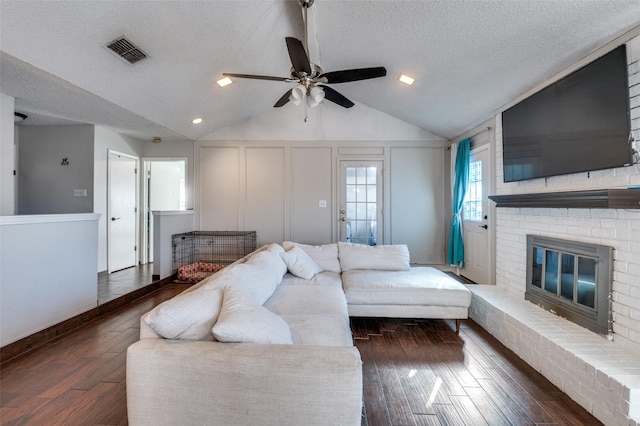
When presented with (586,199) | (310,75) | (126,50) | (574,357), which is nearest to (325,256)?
(310,75)

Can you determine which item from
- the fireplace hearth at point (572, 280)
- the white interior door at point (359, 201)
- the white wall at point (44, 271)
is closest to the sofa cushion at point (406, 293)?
the fireplace hearth at point (572, 280)

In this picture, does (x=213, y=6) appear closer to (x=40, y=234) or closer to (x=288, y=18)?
(x=288, y=18)

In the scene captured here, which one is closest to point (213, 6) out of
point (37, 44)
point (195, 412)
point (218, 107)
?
point (37, 44)

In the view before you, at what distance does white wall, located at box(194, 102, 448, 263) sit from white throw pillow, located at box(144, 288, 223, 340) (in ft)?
12.9

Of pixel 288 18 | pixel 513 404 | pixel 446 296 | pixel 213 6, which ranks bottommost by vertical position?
pixel 513 404

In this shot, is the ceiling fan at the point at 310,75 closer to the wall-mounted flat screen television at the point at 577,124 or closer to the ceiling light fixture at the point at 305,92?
the ceiling light fixture at the point at 305,92

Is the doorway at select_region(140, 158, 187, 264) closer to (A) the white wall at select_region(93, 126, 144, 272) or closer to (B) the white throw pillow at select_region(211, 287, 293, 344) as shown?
(A) the white wall at select_region(93, 126, 144, 272)

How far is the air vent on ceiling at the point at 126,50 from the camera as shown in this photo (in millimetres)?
2545

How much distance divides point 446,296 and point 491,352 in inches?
22.5

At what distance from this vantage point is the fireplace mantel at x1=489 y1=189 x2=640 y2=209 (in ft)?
5.99

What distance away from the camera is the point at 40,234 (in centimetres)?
260

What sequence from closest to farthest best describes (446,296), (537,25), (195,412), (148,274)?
(195,412), (537,25), (446,296), (148,274)

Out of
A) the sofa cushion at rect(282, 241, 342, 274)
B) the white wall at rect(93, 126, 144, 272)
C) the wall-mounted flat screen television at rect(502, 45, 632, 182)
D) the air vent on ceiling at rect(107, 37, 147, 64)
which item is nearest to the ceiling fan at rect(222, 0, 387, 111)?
the air vent on ceiling at rect(107, 37, 147, 64)

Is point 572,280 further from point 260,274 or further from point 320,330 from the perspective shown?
point 260,274
